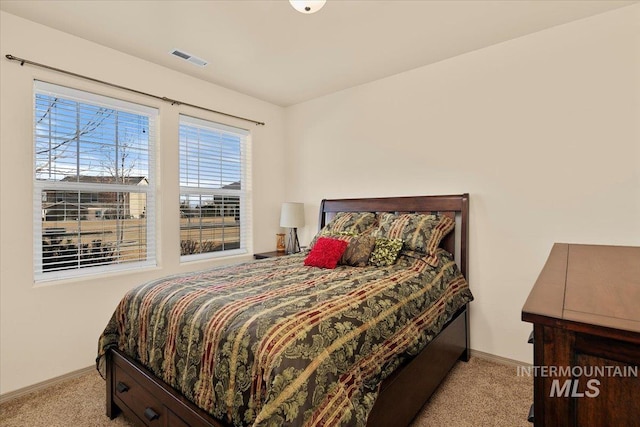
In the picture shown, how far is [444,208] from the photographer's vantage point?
2.80m

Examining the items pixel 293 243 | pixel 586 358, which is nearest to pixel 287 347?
pixel 586 358

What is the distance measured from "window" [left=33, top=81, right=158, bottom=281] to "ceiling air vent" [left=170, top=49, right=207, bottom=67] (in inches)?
23.8

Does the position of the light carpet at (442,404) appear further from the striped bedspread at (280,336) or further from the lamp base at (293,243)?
the lamp base at (293,243)

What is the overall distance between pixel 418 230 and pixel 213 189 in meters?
2.25

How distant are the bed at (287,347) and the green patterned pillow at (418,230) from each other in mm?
163

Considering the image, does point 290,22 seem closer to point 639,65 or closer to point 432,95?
point 432,95

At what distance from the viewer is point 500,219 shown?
102 inches

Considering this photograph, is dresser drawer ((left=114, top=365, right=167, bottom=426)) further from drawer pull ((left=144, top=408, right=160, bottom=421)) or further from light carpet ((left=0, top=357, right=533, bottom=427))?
light carpet ((left=0, top=357, right=533, bottom=427))

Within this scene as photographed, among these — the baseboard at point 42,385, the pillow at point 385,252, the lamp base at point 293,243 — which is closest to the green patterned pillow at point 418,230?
the pillow at point 385,252

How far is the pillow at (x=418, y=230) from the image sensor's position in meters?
2.52

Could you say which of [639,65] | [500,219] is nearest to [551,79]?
[639,65]

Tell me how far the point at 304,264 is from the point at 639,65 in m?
2.66

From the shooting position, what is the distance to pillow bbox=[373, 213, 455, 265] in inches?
99.2

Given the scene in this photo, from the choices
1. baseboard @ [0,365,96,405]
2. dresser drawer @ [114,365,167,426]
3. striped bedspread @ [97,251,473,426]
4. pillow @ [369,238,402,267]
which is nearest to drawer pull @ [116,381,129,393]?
dresser drawer @ [114,365,167,426]
